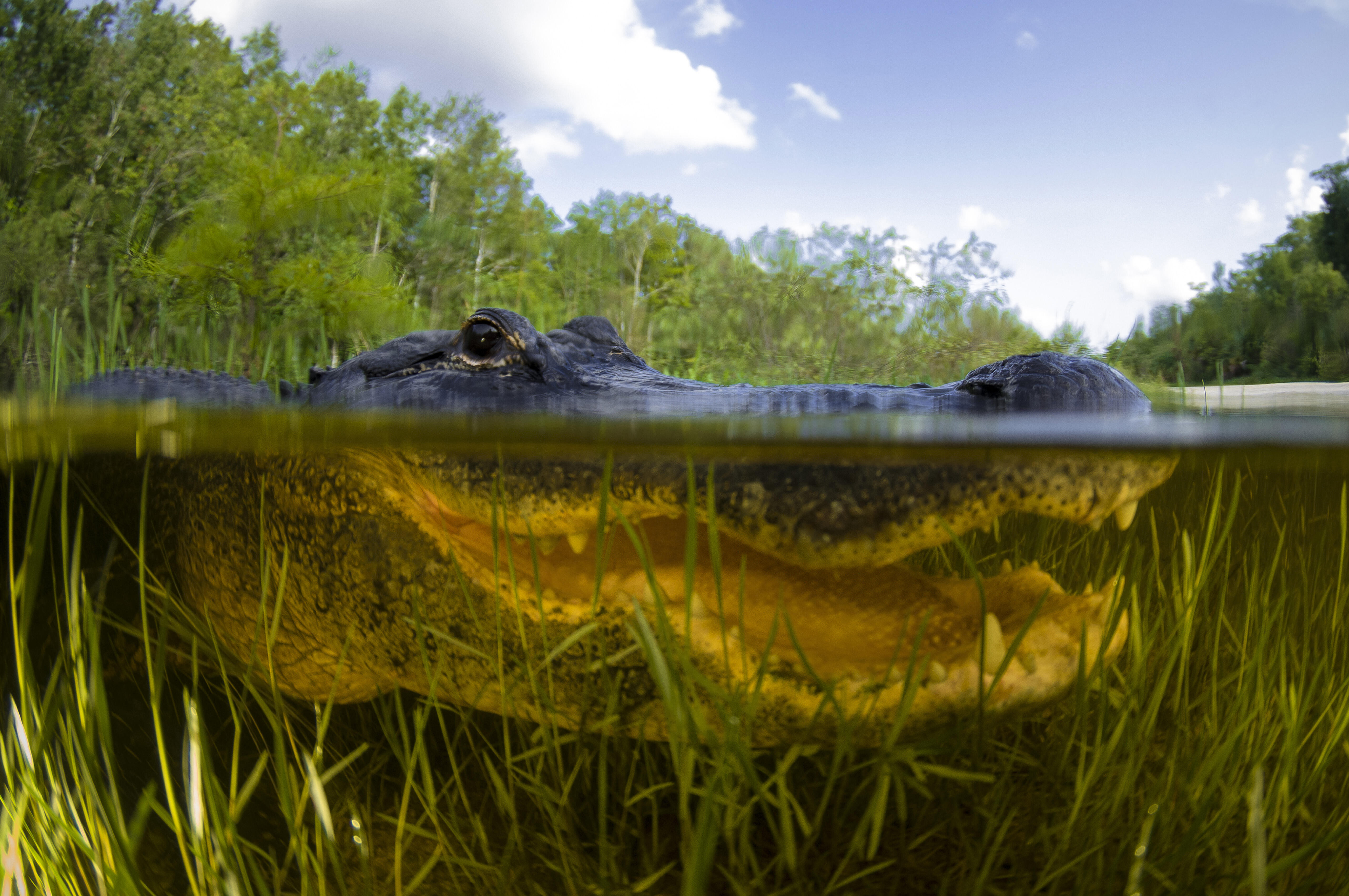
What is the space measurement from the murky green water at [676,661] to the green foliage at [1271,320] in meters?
1.96

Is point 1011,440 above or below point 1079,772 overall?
above

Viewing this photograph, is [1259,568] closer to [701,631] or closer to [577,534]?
[701,631]

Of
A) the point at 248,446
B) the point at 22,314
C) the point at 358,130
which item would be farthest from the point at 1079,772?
the point at 358,130

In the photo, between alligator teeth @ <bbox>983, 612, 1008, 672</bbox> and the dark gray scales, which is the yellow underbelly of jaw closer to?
alligator teeth @ <bbox>983, 612, 1008, 672</bbox>

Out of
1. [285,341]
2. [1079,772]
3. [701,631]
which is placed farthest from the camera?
[285,341]

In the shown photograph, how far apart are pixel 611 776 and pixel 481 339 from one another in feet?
5.23

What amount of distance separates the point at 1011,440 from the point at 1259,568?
114 cm

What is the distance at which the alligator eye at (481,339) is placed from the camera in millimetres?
2816

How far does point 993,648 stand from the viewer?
1.47 m

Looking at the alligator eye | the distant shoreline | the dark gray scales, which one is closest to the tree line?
the dark gray scales

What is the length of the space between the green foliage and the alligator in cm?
229

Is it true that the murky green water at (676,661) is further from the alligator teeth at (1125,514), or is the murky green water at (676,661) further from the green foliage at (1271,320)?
the green foliage at (1271,320)

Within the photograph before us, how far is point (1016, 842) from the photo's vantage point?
6.05ft

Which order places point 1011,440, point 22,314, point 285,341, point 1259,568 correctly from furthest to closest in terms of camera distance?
point 285,341, point 22,314, point 1259,568, point 1011,440
